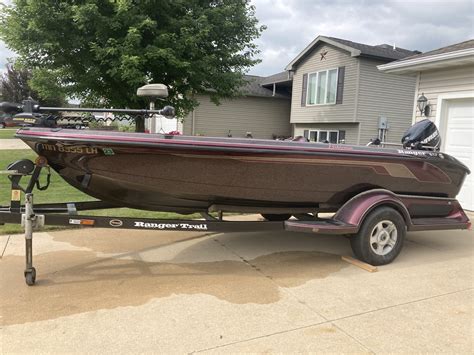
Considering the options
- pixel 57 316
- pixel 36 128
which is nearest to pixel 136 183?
pixel 36 128

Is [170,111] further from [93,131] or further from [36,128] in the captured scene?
[36,128]

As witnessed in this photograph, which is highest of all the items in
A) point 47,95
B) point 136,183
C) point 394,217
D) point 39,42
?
point 39,42

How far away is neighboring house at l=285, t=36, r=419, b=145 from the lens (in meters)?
16.8

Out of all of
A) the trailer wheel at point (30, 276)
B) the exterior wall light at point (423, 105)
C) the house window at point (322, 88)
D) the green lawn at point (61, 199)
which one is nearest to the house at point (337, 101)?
the house window at point (322, 88)

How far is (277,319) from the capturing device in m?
3.30

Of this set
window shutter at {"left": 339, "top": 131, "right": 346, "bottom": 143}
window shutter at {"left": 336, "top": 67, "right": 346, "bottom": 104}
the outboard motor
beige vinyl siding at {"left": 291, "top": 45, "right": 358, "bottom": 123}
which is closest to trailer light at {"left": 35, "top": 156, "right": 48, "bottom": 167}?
the outboard motor

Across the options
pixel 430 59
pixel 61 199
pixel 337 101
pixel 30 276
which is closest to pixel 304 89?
pixel 337 101

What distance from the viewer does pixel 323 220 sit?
15.5 ft

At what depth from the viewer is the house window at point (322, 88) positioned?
1795 centimetres

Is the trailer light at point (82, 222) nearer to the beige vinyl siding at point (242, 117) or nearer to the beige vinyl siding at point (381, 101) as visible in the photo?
the beige vinyl siding at point (381, 101)

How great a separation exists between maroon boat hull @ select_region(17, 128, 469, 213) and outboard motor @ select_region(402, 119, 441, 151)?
26 cm

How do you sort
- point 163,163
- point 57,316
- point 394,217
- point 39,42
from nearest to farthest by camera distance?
point 57,316 < point 163,163 < point 394,217 < point 39,42

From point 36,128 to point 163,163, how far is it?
1165 millimetres

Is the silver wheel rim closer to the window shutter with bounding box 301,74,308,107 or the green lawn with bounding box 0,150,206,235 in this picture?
the green lawn with bounding box 0,150,206,235
